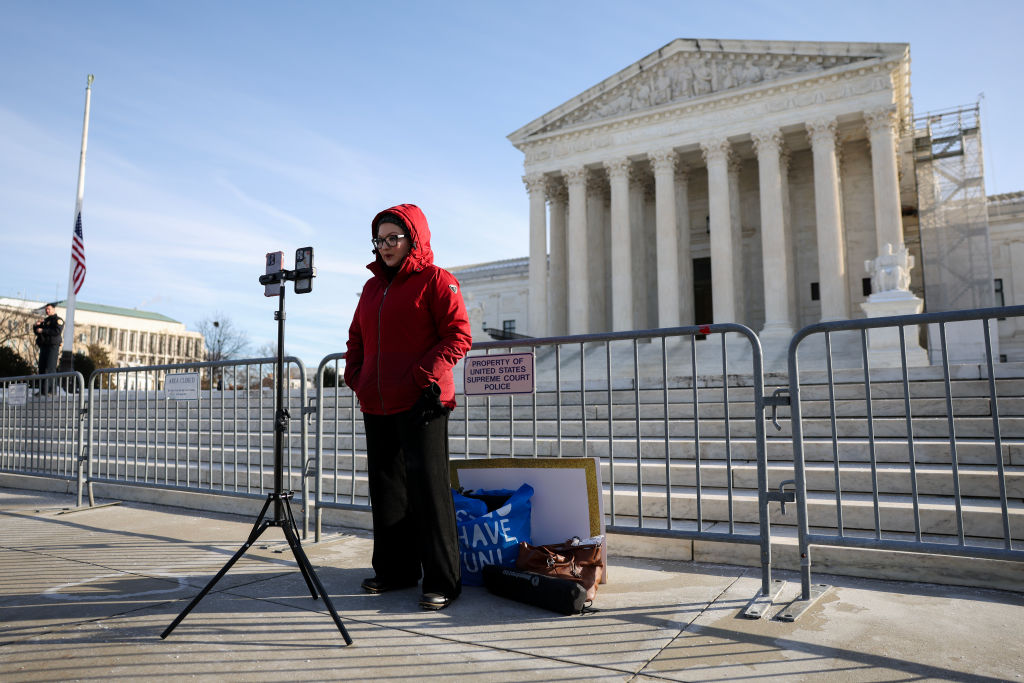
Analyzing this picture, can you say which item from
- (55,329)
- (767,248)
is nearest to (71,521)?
(55,329)

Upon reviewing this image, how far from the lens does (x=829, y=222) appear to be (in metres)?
23.9

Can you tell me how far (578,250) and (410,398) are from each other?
2578 centimetres

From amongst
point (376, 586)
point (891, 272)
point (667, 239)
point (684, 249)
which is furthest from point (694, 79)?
point (376, 586)

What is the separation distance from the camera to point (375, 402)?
414 centimetres

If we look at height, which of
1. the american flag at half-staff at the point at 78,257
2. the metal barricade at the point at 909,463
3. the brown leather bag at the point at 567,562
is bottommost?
the brown leather bag at the point at 567,562

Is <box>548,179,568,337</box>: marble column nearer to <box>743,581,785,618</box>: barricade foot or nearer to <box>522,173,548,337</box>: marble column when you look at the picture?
<box>522,173,548,337</box>: marble column

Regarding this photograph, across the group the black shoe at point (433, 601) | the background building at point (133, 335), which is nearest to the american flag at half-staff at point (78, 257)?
the black shoe at point (433, 601)

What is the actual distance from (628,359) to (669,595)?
2016cm

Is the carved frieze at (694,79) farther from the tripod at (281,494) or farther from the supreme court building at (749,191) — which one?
the tripod at (281,494)

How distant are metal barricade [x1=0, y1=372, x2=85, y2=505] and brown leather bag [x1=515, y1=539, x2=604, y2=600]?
22.7 ft

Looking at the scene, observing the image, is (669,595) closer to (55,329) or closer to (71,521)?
(71,521)

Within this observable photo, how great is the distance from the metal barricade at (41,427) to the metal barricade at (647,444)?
3.35 metres

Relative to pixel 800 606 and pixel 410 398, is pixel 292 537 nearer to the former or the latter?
pixel 410 398

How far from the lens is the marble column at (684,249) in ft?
89.0
